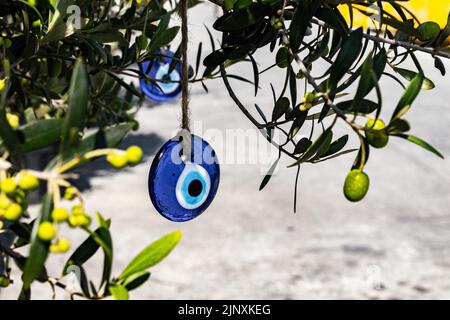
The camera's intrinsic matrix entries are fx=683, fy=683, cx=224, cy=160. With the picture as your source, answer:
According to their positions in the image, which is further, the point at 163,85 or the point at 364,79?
the point at 163,85

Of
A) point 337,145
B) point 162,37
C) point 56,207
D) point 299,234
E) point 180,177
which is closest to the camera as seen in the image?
point 56,207

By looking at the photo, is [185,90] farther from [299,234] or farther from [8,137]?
[299,234]

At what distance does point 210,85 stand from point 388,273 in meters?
4.58

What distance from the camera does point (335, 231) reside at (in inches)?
151

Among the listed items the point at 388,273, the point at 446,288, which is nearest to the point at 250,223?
the point at 388,273

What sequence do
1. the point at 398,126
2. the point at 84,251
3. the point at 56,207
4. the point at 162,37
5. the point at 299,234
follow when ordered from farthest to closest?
1. the point at 299,234
2. the point at 162,37
3. the point at 84,251
4. the point at 398,126
5. the point at 56,207

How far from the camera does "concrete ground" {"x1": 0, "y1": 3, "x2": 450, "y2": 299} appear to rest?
324 cm

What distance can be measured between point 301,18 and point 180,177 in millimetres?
311

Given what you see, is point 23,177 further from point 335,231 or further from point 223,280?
point 335,231

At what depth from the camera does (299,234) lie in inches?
149

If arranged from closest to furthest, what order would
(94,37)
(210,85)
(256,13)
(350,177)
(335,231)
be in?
(350,177)
(256,13)
(94,37)
(335,231)
(210,85)

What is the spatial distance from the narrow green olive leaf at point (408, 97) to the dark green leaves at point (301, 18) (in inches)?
6.4

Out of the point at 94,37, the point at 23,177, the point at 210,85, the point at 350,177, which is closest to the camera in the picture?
the point at 23,177

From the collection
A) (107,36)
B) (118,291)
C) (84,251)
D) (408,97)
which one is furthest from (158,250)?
(107,36)
